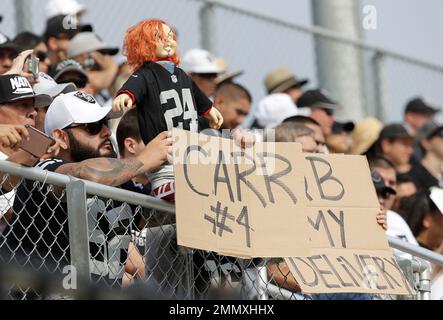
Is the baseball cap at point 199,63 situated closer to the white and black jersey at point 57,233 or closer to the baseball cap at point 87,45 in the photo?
the baseball cap at point 87,45

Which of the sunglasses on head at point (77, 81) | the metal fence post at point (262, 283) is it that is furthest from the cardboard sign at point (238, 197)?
the sunglasses on head at point (77, 81)

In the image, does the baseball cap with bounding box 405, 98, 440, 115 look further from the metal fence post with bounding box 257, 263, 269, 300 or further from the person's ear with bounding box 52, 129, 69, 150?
the person's ear with bounding box 52, 129, 69, 150

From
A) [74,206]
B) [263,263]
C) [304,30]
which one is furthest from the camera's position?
[304,30]

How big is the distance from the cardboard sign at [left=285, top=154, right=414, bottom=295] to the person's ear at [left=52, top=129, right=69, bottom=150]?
1118 millimetres

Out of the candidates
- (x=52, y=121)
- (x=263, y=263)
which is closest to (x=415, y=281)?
(x=263, y=263)

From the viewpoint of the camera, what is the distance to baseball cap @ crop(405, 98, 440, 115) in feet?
41.2

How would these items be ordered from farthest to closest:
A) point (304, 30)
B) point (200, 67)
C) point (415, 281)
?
point (304, 30) → point (200, 67) → point (415, 281)

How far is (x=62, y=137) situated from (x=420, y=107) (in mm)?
6010

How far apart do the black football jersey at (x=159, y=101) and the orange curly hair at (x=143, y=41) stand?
0.08 meters

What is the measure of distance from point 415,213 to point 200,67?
1757mm

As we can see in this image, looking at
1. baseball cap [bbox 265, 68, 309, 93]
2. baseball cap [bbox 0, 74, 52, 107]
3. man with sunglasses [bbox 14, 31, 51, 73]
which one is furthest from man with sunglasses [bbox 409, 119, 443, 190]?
baseball cap [bbox 0, 74, 52, 107]

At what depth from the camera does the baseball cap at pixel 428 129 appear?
11797 mm
